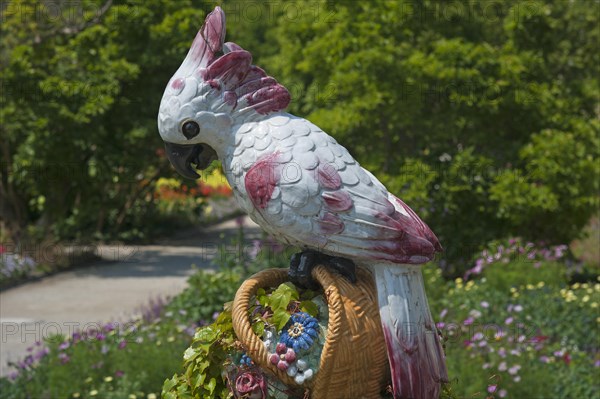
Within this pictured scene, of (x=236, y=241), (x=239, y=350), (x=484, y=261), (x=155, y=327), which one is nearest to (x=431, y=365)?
(x=239, y=350)

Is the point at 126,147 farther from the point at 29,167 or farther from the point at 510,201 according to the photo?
the point at 510,201

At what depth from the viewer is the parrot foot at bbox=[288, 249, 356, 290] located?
3.09 metres

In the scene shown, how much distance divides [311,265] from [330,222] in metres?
0.23

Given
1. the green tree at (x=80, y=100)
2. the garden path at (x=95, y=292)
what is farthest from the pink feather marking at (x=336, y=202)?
the green tree at (x=80, y=100)

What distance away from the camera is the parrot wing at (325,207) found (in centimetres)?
299

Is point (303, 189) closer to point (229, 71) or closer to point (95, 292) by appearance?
point (229, 71)

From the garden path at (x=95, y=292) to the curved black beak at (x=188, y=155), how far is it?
345cm

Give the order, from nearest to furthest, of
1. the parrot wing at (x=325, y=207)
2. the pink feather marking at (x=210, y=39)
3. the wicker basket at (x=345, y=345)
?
the wicker basket at (x=345, y=345)
the parrot wing at (x=325, y=207)
the pink feather marking at (x=210, y=39)

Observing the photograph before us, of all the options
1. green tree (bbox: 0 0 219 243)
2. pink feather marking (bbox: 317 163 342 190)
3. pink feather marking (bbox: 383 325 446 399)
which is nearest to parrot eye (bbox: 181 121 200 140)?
pink feather marking (bbox: 317 163 342 190)

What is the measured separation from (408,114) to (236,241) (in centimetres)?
269

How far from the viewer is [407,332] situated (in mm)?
2945

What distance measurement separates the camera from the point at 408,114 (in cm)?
871

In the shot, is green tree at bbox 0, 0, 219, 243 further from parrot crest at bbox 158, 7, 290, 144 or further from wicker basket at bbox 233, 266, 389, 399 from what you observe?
wicker basket at bbox 233, 266, 389, 399

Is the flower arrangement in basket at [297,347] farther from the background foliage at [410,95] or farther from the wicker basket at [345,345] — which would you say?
the background foliage at [410,95]
